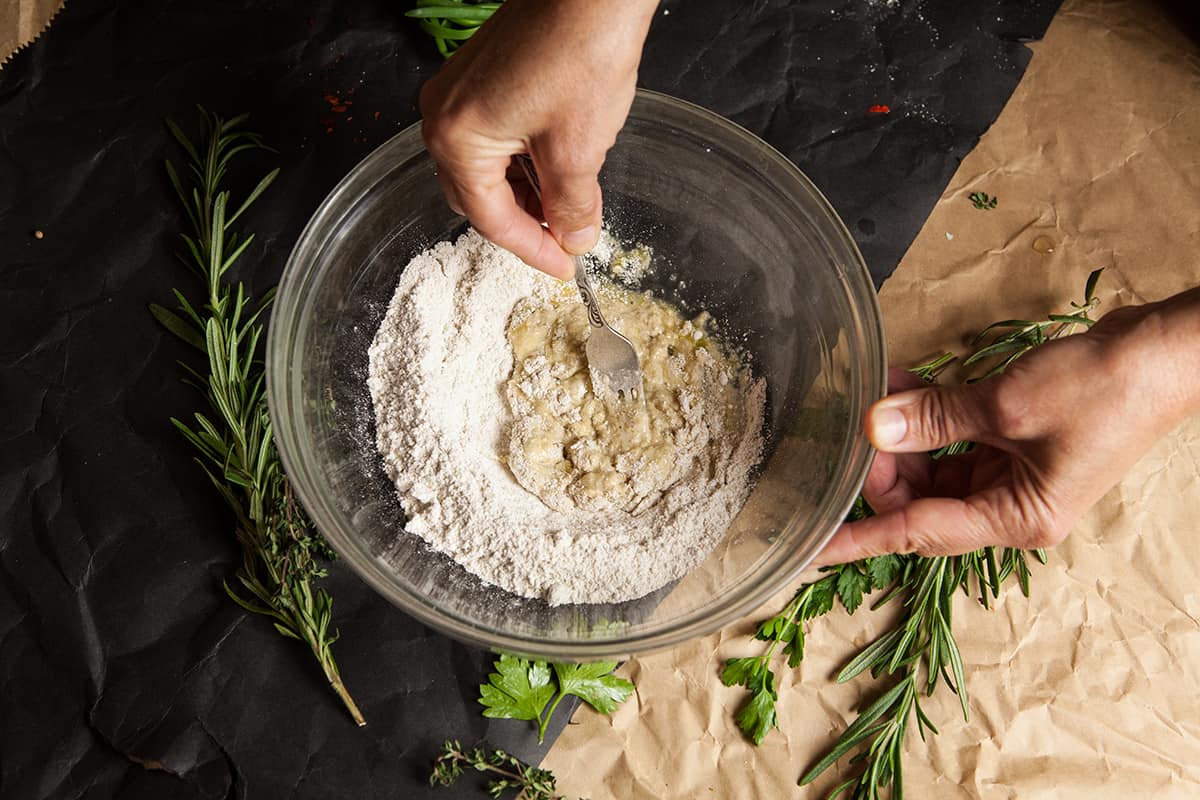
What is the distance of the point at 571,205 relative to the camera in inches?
61.2

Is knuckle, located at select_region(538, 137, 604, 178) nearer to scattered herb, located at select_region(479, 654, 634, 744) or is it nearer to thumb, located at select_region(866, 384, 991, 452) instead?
thumb, located at select_region(866, 384, 991, 452)

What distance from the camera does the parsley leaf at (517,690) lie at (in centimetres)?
193

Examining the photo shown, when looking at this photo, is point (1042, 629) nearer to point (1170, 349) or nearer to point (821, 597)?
point (821, 597)

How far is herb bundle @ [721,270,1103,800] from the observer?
6.28 feet

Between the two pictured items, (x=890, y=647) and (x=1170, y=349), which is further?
(x=890, y=647)

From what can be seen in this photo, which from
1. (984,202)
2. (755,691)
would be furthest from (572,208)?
(984,202)

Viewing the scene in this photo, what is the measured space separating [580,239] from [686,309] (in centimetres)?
49

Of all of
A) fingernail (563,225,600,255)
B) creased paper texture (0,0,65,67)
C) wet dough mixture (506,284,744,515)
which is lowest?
wet dough mixture (506,284,744,515)

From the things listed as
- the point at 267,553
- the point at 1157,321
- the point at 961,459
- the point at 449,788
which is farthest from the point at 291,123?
the point at 1157,321

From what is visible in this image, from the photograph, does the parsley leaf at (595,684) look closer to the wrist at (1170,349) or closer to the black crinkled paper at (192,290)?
the black crinkled paper at (192,290)

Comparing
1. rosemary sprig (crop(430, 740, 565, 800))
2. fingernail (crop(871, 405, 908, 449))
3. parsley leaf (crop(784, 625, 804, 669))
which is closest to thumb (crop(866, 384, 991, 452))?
fingernail (crop(871, 405, 908, 449))

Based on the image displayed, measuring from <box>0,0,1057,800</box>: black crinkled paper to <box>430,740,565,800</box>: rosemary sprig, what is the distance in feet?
0.13

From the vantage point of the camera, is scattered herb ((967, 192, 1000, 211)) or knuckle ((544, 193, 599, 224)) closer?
knuckle ((544, 193, 599, 224))

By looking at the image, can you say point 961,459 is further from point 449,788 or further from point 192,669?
point 192,669
